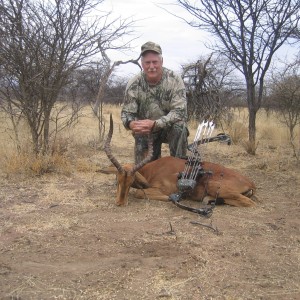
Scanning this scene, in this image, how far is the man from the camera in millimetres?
5293

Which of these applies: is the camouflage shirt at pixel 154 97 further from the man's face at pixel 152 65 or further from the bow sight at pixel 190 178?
the bow sight at pixel 190 178

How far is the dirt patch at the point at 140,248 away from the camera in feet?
8.23

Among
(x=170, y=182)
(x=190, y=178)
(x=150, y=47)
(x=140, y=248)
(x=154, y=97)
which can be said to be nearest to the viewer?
(x=140, y=248)

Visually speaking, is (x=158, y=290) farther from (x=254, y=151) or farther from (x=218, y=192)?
(x=254, y=151)

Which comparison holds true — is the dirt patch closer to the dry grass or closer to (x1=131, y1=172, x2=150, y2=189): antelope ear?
the dry grass

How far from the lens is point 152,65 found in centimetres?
527

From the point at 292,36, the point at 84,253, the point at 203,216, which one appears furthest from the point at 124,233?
the point at 292,36

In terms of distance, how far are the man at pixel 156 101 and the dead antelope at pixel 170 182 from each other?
1.84 feet

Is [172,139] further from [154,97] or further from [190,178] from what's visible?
[190,178]

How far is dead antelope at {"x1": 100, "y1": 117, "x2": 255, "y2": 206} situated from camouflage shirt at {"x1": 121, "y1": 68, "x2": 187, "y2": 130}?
2.61 feet

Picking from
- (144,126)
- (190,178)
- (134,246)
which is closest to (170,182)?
(190,178)

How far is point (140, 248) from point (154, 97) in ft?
9.13

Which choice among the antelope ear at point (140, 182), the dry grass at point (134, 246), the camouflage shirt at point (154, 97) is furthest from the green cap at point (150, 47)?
the dry grass at point (134, 246)

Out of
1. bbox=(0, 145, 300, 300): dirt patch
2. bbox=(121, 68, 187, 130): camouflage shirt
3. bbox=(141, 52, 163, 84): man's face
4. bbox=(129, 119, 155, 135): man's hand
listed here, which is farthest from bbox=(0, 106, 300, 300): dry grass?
bbox=(141, 52, 163, 84): man's face
